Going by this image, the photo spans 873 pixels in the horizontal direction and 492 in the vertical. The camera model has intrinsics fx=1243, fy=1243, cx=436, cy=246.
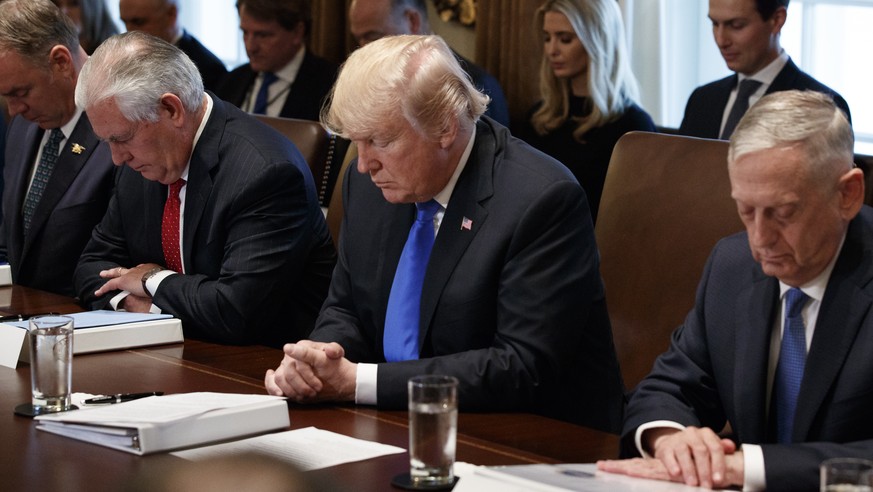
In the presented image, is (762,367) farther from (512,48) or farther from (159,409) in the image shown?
(512,48)

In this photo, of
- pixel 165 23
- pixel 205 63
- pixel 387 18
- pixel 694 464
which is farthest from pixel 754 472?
pixel 165 23

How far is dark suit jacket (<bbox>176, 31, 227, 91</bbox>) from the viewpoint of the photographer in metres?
6.16

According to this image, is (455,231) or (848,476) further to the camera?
(455,231)

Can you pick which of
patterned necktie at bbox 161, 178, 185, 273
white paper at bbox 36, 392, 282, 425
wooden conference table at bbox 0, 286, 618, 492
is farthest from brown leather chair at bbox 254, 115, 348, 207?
white paper at bbox 36, 392, 282, 425

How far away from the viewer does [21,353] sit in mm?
2594

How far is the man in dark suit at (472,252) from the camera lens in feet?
8.05

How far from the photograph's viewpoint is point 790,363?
210 cm

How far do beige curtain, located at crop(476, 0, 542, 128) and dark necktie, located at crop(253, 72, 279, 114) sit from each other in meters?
0.97

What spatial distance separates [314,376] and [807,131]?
0.96m

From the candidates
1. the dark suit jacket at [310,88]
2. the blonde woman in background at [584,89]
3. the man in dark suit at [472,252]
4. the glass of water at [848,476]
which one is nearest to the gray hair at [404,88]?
the man in dark suit at [472,252]

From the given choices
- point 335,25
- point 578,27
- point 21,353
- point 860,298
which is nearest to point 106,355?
point 21,353

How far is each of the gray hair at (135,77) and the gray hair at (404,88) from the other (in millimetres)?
717

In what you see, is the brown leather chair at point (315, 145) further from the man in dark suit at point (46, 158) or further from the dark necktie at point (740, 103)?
the dark necktie at point (740, 103)

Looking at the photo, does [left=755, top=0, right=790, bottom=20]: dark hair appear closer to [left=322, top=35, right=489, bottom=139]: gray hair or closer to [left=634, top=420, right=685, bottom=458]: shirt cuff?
[left=322, top=35, right=489, bottom=139]: gray hair
